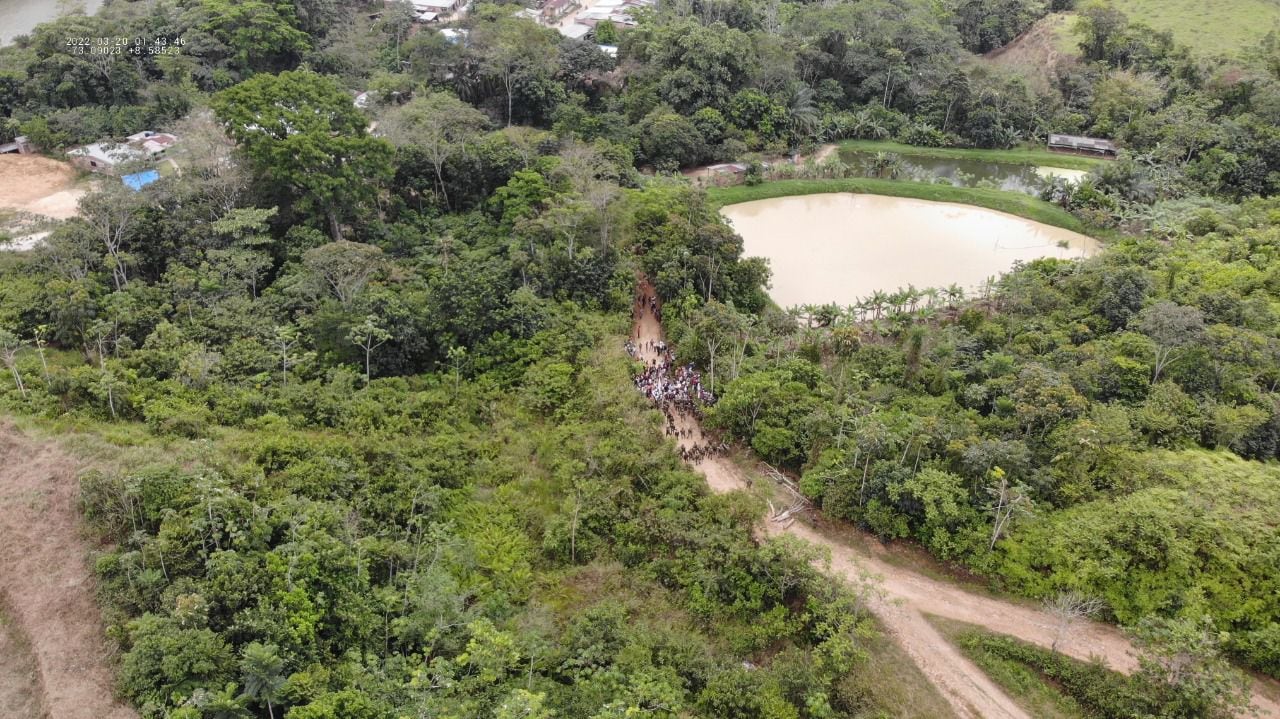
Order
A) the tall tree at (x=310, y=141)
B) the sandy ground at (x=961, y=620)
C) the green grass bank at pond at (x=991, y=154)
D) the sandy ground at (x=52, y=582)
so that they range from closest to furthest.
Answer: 1. the sandy ground at (x=52, y=582)
2. the sandy ground at (x=961, y=620)
3. the tall tree at (x=310, y=141)
4. the green grass bank at pond at (x=991, y=154)

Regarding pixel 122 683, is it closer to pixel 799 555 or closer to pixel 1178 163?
pixel 799 555

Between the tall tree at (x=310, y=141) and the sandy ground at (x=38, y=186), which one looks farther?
the sandy ground at (x=38, y=186)

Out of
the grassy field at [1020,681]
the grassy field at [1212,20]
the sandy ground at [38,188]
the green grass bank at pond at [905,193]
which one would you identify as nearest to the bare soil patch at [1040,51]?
the grassy field at [1212,20]

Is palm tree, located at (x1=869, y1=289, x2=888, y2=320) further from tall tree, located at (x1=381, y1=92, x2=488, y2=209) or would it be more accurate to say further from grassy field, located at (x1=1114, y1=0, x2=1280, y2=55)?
grassy field, located at (x1=1114, y1=0, x2=1280, y2=55)

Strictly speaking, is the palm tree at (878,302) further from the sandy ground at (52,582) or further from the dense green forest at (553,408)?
the sandy ground at (52,582)

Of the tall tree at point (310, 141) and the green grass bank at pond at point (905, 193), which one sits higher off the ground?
the tall tree at point (310, 141)

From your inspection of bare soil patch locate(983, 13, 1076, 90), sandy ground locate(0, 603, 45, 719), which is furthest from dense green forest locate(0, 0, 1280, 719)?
bare soil patch locate(983, 13, 1076, 90)

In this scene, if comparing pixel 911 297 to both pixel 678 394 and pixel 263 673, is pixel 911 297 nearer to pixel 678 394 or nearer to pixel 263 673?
pixel 678 394
